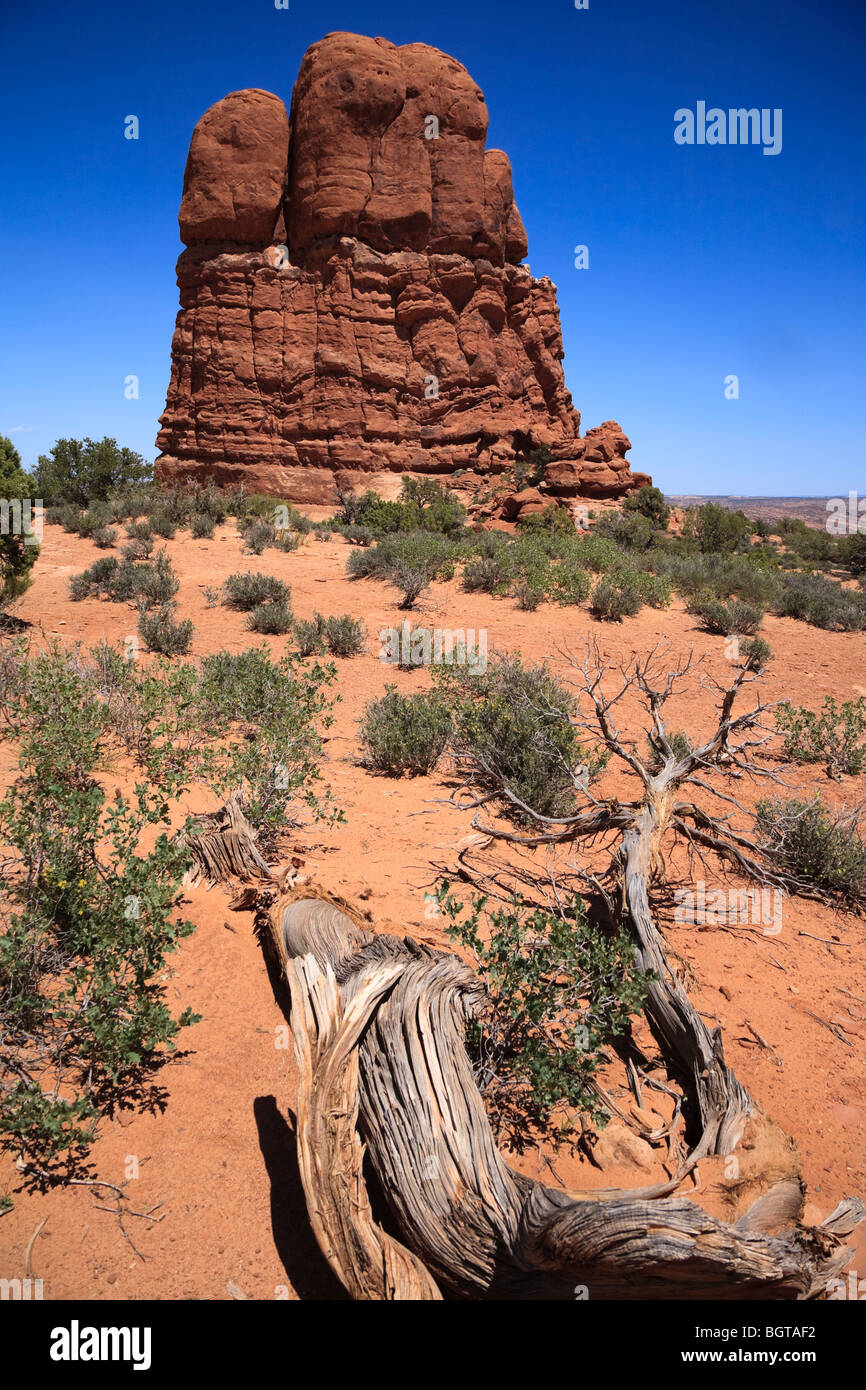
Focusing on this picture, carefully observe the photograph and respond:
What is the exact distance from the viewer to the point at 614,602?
1145 cm

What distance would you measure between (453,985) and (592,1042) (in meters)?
0.56

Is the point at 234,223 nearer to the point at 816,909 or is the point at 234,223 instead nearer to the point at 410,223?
the point at 410,223

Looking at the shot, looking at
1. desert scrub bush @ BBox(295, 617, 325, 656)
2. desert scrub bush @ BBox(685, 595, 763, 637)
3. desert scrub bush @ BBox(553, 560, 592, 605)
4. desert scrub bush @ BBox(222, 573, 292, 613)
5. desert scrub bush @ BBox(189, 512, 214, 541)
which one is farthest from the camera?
desert scrub bush @ BBox(189, 512, 214, 541)

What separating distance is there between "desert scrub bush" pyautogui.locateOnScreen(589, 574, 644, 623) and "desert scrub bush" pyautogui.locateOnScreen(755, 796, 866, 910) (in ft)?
22.3

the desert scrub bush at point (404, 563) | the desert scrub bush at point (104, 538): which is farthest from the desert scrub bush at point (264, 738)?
the desert scrub bush at point (104, 538)

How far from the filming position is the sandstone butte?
26.4 metres

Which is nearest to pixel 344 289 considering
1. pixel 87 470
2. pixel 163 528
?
pixel 87 470

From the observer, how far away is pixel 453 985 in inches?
112

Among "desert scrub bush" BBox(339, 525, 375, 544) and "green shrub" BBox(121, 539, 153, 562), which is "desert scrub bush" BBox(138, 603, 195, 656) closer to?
"green shrub" BBox(121, 539, 153, 562)

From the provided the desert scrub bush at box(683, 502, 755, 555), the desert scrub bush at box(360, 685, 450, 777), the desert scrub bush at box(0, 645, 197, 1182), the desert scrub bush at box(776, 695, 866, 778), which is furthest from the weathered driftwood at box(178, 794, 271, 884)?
the desert scrub bush at box(683, 502, 755, 555)

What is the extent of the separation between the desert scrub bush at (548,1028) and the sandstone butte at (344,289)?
80.2ft

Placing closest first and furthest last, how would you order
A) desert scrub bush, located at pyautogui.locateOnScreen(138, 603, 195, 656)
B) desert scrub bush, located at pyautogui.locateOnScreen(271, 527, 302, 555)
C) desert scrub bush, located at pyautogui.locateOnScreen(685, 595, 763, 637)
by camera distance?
desert scrub bush, located at pyautogui.locateOnScreen(138, 603, 195, 656), desert scrub bush, located at pyautogui.locateOnScreen(685, 595, 763, 637), desert scrub bush, located at pyautogui.locateOnScreen(271, 527, 302, 555)

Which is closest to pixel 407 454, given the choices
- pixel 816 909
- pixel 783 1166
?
pixel 816 909

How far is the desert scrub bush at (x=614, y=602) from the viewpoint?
1146 centimetres
